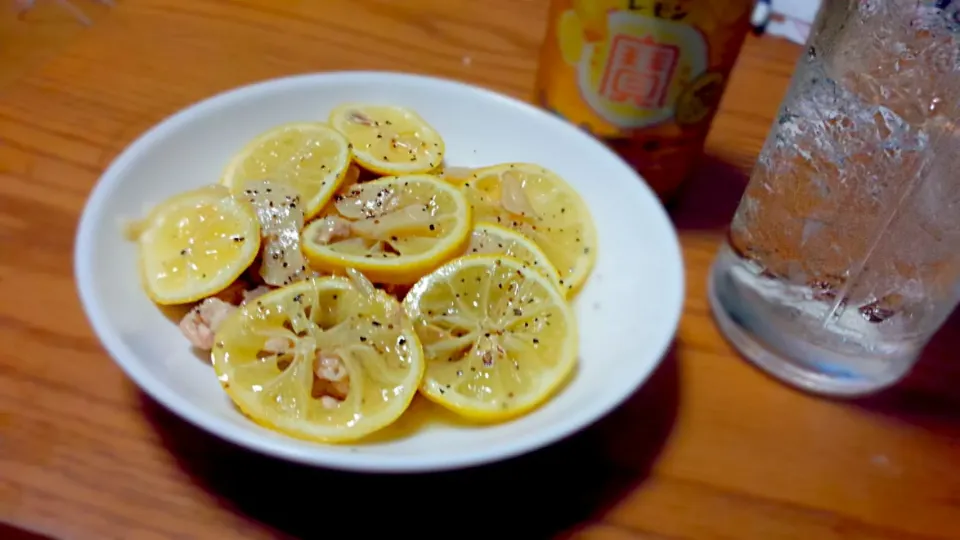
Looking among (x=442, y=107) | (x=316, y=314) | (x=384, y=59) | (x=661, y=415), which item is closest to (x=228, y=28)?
(x=384, y=59)

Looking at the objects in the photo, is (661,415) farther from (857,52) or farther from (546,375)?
Answer: (857,52)

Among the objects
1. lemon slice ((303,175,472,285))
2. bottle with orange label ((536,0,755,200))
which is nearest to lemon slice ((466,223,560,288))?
lemon slice ((303,175,472,285))

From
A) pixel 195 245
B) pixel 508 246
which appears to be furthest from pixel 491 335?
pixel 195 245

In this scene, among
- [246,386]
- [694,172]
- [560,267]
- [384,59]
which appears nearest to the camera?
[246,386]

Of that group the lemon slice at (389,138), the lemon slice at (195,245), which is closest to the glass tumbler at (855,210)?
the lemon slice at (389,138)

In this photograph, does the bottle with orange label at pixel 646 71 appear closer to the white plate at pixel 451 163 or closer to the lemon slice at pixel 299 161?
the white plate at pixel 451 163

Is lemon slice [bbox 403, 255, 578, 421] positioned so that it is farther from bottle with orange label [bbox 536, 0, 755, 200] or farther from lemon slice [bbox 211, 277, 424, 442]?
bottle with orange label [bbox 536, 0, 755, 200]
